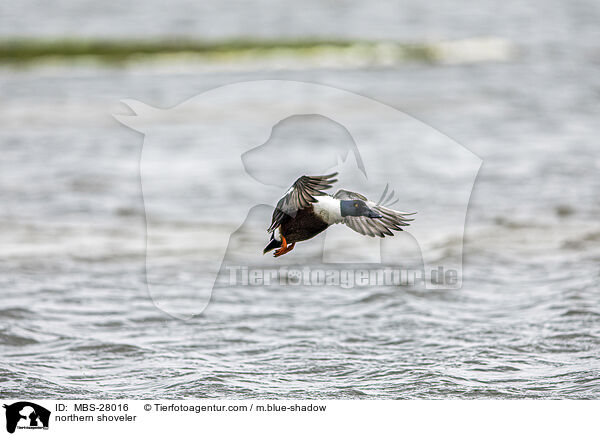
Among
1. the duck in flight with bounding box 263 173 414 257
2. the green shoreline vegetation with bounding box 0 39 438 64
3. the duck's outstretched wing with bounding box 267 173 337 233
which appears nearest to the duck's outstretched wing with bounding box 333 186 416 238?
the duck in flight with bounding box 263 173 414 257

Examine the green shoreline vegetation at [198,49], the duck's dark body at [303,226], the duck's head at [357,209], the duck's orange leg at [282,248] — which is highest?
the green shoreline vegetation at [198,49]

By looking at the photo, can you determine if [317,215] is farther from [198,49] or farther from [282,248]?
[198,49]

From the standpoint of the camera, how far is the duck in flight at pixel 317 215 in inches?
94.1

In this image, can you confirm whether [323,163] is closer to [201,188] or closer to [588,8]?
[201,188]

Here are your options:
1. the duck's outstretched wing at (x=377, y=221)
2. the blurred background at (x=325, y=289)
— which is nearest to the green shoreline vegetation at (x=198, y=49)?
the blurred background at (x=325, y=289)

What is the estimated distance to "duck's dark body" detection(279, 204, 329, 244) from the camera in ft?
8.02

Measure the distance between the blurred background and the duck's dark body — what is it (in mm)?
2767

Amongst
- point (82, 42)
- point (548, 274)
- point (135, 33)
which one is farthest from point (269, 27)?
point (548, 274)

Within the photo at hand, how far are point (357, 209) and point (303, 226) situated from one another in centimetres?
16

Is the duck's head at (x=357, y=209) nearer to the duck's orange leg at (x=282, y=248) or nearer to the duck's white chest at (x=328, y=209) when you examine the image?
the duck's white chest at (x=328, y=209)

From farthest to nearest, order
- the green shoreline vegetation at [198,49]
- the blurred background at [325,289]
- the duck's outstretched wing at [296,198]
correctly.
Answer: the green shoreline vegetation at [198,49] < the blurred background at [325,289] < the duck's outstretched wing at [296,198]

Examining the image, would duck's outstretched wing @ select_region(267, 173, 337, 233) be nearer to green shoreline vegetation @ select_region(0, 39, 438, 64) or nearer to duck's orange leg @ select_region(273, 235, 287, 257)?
duck's orange leg @ select_region(273, 235, 287, 257)

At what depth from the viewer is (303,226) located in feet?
8.08

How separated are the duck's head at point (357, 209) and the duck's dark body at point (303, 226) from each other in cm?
7
